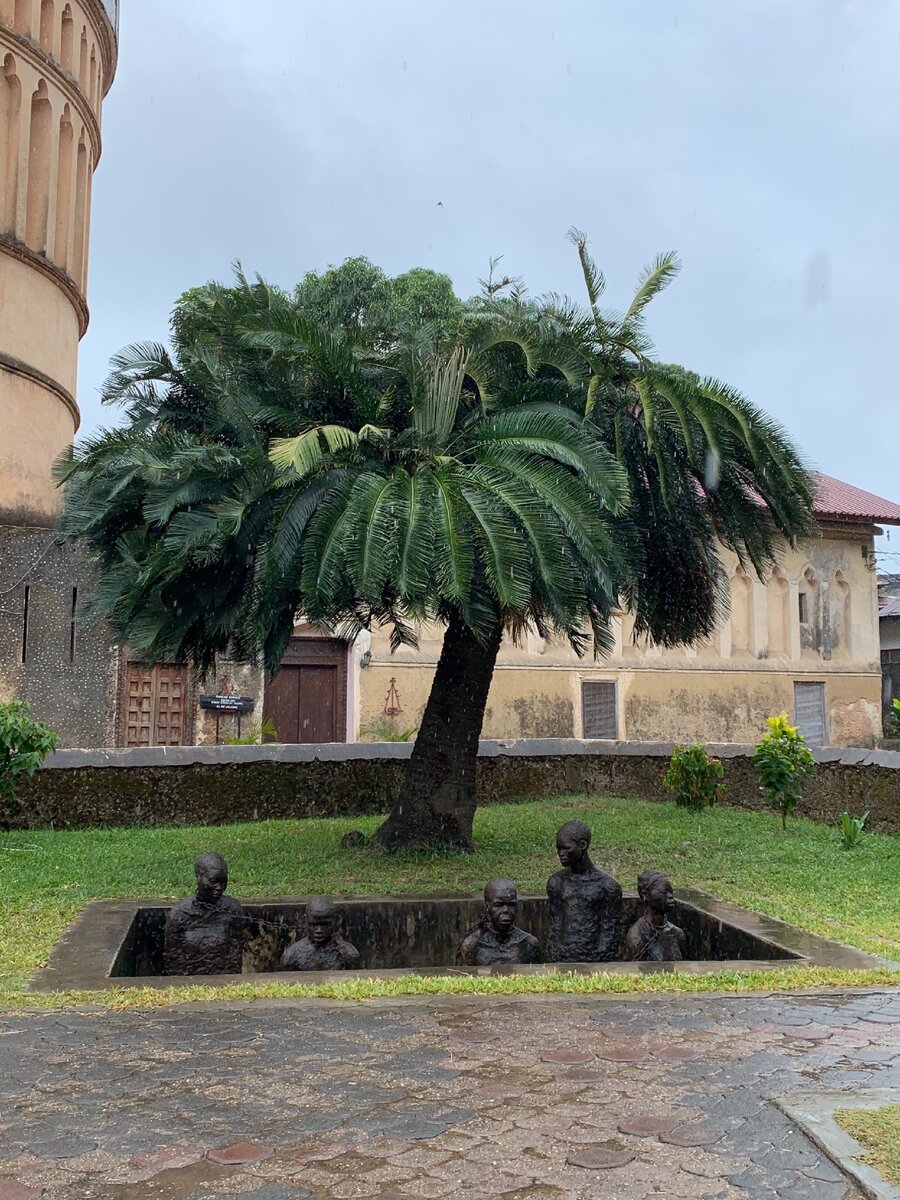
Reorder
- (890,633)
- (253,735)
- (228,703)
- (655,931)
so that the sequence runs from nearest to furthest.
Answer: (655,931) → (253,735) → (228,703) → (890,633)

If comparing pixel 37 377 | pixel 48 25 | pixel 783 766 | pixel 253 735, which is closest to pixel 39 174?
pixel 48 25

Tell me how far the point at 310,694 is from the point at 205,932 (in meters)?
14.0

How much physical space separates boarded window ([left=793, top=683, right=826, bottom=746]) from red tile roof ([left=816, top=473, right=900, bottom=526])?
3.72 metres

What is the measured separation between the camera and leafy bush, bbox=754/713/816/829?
46.0ft

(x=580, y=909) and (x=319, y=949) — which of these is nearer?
(x=319, y=949)

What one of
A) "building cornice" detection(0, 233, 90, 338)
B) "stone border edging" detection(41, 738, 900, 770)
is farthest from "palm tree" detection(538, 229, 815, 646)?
"building cornice" detection(0, 233, 90, 338)

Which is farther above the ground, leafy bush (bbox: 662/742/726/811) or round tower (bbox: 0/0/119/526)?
round tower (bbox: 0/0/119/526)

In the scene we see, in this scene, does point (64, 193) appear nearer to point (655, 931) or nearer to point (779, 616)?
point (779, 616)

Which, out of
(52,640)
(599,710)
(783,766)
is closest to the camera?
(783,766)

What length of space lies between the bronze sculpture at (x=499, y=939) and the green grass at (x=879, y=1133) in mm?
3420

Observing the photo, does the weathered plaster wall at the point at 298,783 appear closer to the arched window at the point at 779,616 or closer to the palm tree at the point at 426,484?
the palm tree at the point at 426,484

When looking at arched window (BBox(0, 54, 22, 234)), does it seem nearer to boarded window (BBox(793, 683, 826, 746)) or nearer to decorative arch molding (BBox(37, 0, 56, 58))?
decorative arch molding (BBox(37, 0, 56, 58))

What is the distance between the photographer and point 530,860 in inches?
426

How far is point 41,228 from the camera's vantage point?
796 inches
